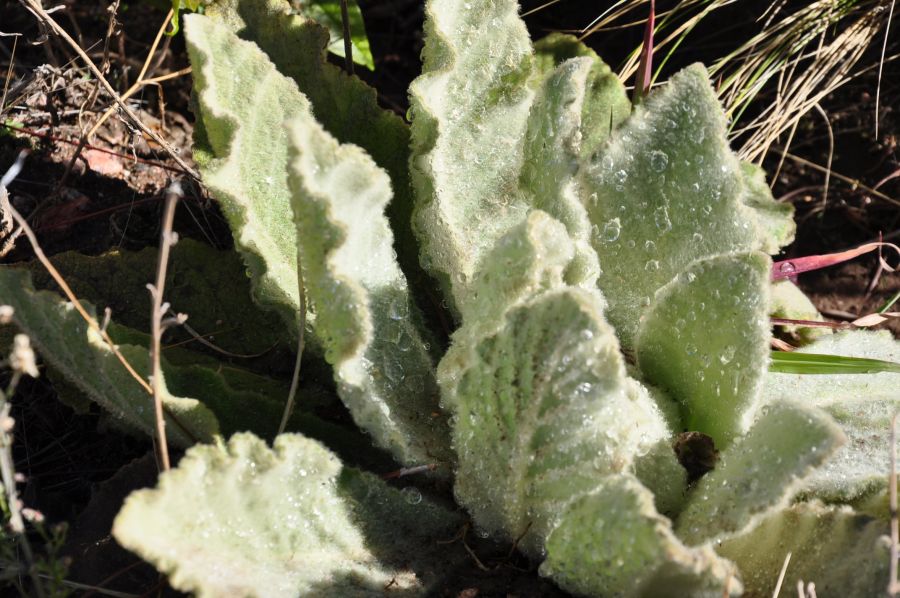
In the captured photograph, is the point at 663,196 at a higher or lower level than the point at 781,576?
higher

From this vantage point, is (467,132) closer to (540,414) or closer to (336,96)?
(336,96)

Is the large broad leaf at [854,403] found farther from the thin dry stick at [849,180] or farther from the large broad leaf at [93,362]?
the large broad leaf at [93,362]

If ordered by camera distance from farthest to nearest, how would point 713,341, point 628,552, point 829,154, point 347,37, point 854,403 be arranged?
point 829,154
point 347,37
point 854,403
point 713,341
point 628,552

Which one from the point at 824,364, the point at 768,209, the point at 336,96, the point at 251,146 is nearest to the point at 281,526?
the point at 251,146

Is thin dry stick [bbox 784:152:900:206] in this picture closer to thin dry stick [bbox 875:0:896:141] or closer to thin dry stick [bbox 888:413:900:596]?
thin dry stick [bbox 875:0:896:141]

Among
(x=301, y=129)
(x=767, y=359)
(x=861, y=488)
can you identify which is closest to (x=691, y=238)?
(x=767, y=359)

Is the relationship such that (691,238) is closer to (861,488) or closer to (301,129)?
(861,488)

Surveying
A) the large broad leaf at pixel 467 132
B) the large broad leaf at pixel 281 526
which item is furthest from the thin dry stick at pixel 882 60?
the large broad leaf at pixel 281 526

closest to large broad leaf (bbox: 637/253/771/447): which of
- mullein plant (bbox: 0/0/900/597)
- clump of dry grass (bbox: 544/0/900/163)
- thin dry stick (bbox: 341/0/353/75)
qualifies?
mullein plant (bbox: 0/0/900/597)
